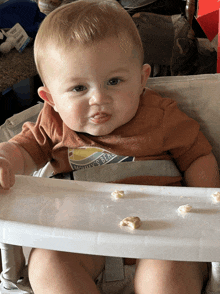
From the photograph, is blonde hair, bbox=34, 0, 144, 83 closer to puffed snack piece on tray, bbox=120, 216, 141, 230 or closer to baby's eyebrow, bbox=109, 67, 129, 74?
baby's eyebrow, bbox=109, 67, 129, 74

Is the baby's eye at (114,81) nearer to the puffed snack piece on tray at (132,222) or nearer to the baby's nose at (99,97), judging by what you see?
the baby's nose at (99,97)

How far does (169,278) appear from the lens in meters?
0.60

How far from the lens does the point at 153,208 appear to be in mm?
560

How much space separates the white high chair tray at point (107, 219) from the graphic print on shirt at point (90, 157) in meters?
0.21

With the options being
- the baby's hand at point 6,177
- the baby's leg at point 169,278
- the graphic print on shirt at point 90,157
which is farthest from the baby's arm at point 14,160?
the baby's leg at point 169,278

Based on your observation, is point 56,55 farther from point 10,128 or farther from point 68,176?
point 10,128

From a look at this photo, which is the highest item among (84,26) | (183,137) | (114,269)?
(84,26)

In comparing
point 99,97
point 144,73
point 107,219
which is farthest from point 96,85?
point 107,219

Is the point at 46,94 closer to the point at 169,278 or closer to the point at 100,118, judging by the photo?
the point at 100,118

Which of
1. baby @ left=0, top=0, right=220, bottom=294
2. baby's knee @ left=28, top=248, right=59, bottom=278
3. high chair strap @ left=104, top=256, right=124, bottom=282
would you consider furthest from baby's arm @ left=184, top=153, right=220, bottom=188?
baby's knee @ left=28, top=248, right=59, bottom=278

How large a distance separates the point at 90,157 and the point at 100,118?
0.39 feet

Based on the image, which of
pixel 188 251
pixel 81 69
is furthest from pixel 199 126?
pixel 188 251

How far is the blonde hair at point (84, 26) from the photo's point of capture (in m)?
0.71

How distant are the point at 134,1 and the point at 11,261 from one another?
1.08 meters
